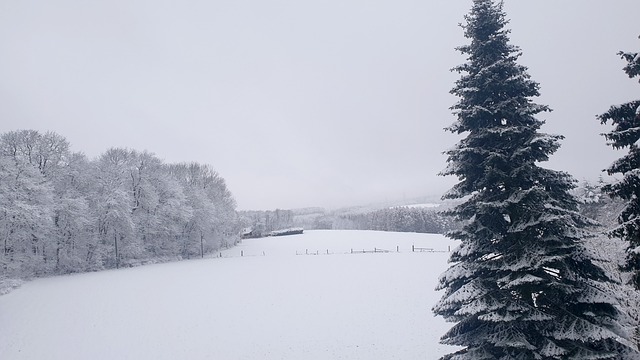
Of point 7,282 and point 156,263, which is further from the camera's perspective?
point 156,263

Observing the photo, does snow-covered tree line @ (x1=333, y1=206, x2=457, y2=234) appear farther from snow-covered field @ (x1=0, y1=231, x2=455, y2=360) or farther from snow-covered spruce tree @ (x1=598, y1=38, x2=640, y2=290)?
snow-covered spruce tree @ (x1=598, y1=38, x2=640, y2=290)

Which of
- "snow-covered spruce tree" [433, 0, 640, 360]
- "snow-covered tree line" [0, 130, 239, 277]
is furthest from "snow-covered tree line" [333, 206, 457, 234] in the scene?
"snow-covered spruce tree" [433, 0, 640, 360]

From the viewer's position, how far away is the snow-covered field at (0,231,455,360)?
1775cm

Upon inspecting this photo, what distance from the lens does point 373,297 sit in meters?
27.3

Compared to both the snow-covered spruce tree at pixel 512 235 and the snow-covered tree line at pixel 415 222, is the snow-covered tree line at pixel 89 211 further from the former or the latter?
the snow-covered tree line at pixel 415 222

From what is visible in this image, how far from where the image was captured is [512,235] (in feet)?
29.7

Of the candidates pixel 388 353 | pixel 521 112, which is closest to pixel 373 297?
pixel 388 353

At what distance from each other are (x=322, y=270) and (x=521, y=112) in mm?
33321

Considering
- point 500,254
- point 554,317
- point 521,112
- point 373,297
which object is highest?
point 521,112

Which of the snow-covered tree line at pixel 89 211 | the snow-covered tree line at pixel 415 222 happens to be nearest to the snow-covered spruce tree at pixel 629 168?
the snow-covered tree line at pixel 89 211

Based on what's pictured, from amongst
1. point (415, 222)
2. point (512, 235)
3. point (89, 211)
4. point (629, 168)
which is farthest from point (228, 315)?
point (415, 222)

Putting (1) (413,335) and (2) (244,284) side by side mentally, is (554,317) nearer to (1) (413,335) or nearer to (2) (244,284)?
(1) (413,335)

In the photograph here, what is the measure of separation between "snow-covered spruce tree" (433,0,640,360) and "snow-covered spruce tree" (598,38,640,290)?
2.43 ft

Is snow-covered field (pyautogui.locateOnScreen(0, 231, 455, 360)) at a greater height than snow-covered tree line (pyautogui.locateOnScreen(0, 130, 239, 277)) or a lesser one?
lesser
